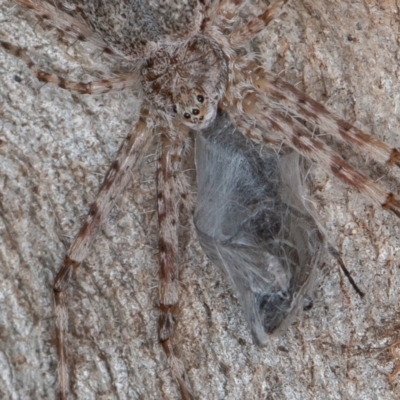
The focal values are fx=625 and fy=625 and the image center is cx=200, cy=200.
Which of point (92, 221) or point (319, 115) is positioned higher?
point (319, 115)

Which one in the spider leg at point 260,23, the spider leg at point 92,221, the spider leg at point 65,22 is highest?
the spider leg at point 260,23

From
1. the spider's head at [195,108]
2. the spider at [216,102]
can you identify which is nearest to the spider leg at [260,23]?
the spider at [216,102]

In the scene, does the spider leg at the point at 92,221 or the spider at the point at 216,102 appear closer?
the spider leg at the point at 92,221

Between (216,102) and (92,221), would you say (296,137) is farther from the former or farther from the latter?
(92,221)

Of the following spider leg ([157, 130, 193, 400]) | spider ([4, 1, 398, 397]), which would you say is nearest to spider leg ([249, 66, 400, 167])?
spider ([4, 1, 398, 397])

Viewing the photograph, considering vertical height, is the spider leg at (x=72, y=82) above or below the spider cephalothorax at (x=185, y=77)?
below

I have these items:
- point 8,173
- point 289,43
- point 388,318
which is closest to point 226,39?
point 289,43

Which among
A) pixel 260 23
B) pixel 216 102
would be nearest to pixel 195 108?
pixel 216 102

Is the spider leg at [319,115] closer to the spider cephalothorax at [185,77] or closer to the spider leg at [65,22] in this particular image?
the spider cephalothorax at [185,77]
